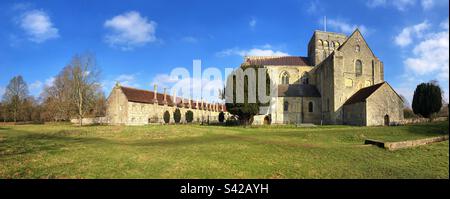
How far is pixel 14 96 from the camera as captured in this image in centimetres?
6209

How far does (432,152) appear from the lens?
13211mm

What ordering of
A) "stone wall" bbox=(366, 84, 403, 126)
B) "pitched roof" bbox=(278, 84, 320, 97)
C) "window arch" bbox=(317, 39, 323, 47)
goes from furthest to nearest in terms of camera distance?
"window arch" bbox=(317, 39, 323, 47)
"pitched roof" bbox=(278, 84, 320, 97)
"stone wall" bbox=(366, 84, 403, 126)

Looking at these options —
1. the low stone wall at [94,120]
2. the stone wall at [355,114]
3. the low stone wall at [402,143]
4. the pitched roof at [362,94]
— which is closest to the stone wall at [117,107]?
the low stone wall at [94,120]

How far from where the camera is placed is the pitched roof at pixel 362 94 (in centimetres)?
3691

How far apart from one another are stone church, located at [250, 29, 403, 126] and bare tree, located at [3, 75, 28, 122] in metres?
52.9

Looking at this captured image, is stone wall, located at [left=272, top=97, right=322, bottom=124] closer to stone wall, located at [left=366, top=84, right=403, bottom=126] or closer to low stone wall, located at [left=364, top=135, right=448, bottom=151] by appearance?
stone wall, located at [left=366, top=84, right=403, bottom=126]

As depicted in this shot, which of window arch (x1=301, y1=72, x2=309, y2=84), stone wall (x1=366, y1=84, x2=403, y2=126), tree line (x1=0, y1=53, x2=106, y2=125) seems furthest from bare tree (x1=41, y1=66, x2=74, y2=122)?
stone wall (x1=366, y1=84, x2=403, y2=126)

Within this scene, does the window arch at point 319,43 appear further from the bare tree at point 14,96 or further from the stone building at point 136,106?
the bare tree at point 14,96

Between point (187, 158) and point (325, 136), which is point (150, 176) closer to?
point (187, 158)

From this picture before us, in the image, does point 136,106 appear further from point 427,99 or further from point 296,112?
point 427,99

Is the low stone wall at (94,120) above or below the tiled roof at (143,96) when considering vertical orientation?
below

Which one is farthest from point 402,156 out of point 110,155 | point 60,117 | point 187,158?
point 60,117

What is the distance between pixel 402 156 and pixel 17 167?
1537 cm

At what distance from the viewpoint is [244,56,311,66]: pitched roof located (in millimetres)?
57678
